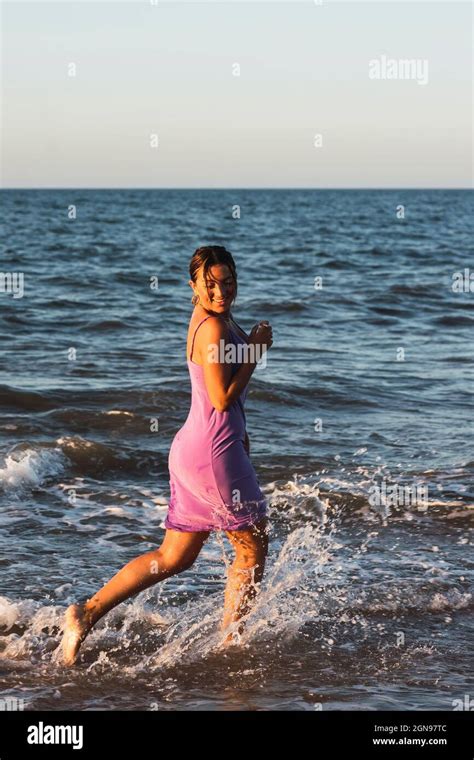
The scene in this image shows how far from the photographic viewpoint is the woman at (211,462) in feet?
15.7

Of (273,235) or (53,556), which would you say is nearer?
(53,556)

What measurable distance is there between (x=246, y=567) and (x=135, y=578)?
1.77 feet

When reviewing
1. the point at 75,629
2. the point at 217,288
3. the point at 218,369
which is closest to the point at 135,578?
the point at 75,629

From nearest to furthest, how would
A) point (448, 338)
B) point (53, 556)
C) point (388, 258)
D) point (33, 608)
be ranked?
point (33, 608) < point (53, 556) < point (448, 338) < point (388, 258)

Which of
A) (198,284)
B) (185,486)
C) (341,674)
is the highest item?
(198,284)

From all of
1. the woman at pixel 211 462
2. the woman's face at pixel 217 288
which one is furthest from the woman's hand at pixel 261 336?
the woman's face at pixel 217 288

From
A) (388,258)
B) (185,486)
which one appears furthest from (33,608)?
(388,258)

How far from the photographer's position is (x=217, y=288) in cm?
481

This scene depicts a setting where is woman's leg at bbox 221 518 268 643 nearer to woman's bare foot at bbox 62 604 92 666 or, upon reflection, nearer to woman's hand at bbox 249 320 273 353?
woman's bare foot at bbox 62 604 92 666

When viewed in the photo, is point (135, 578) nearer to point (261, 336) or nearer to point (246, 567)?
point (246, 567)

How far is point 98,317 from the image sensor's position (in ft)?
58.5

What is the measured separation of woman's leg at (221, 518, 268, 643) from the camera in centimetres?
504

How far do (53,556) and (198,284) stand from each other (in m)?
2.75

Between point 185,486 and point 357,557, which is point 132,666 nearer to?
point 185,486
